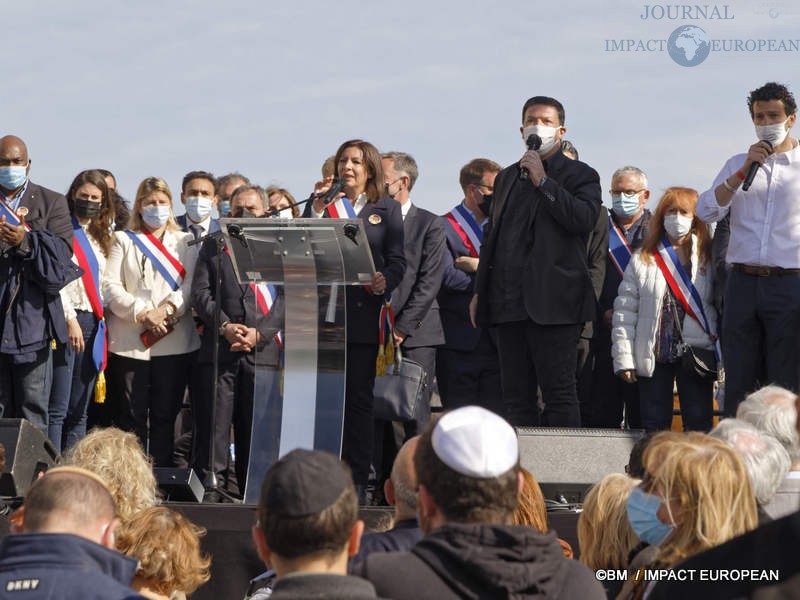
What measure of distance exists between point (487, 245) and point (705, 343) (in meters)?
1.63

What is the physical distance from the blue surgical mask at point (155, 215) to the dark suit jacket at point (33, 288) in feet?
3.51

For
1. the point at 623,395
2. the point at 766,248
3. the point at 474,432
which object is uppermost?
the point at 766,248

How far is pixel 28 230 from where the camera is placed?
809 cm


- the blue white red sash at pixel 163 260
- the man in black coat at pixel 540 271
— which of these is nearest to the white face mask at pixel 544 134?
the man in black coat at pixel 540 271

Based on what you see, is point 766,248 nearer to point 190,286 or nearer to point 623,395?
point 623,395

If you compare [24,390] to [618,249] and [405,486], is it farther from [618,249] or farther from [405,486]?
[405,486]

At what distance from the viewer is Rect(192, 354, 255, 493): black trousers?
8602 mm

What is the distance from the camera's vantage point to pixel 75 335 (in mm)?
8508

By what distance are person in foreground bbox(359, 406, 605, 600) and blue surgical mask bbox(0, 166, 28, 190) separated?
19.2ft

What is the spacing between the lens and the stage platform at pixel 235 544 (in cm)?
590

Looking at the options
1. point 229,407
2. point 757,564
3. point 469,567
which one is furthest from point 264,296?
point 757,564

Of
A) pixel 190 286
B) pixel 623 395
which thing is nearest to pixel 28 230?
pixel 190 286

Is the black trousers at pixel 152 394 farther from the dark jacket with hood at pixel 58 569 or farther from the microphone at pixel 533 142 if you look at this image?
the dark jacket with hood at pixel 58 569

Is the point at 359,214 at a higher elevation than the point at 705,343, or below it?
higher
